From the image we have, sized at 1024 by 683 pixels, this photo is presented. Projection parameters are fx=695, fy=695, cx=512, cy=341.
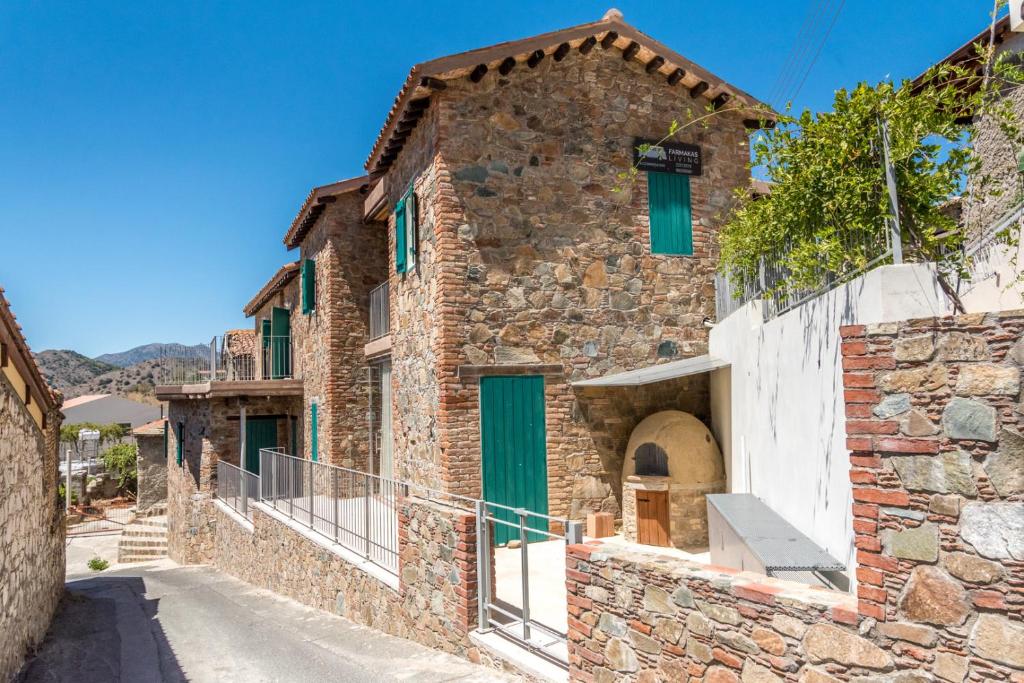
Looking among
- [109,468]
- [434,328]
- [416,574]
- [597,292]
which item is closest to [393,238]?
[434,328]

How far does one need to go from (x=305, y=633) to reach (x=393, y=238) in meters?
6.56

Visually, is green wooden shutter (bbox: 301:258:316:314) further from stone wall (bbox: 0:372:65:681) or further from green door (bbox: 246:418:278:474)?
stone wall (bbox: 0:372:65:681)

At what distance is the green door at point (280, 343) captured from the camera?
64.7 ft

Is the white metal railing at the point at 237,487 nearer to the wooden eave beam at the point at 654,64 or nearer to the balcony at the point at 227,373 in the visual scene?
the balcony at the point at 227,373

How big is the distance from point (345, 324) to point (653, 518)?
9132 mm

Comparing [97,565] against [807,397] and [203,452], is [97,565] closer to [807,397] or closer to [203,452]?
[203,452]

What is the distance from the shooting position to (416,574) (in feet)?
25.6

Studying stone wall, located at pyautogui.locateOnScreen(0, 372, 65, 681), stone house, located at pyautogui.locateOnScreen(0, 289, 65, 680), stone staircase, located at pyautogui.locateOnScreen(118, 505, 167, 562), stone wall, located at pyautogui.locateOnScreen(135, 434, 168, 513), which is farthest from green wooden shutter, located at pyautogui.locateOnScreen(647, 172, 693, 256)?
stone wall, located at pyautogui.locateOnScreen(135, 434, 168, 513)

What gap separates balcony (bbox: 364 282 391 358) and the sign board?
5635 mm

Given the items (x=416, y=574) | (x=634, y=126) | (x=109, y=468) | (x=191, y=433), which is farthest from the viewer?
(x=109, y=468)

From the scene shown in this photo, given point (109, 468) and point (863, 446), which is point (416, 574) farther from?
point (109, 468)

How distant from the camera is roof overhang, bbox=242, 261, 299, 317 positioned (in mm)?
19656

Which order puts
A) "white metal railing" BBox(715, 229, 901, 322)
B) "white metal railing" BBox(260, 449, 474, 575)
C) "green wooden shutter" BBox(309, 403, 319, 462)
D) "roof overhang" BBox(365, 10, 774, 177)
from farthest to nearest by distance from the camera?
"green wooden shutter" BBox(309, 403, 319, 462) → "roof overhang" BBox(365, 10, 774, 177) → "white metal railing" BBox(260, 449, 474, 575) → "white metal railing" BBox(715, 229, 901, 322)

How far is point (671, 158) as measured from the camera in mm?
11086
